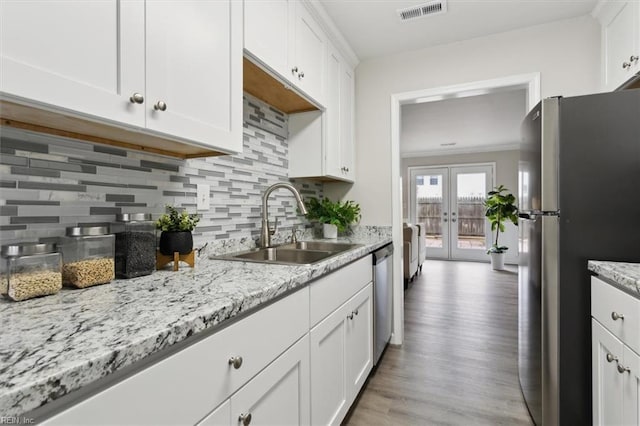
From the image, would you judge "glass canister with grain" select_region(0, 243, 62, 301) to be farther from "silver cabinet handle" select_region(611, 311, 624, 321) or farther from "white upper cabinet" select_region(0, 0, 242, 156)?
"silver cabinet handle" select_region(611, 311, 624, 321)

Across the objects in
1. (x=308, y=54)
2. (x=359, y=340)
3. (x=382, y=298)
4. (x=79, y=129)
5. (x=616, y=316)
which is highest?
(x=308, y=54)

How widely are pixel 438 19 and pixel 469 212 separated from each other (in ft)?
18.1

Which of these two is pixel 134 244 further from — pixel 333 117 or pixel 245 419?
pixel 333 117

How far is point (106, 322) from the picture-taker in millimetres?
625

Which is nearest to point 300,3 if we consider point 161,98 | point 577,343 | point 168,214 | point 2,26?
point 161,98

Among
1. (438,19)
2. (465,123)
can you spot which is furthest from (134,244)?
(465,123)

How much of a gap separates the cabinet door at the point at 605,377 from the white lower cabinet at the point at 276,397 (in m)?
1.09

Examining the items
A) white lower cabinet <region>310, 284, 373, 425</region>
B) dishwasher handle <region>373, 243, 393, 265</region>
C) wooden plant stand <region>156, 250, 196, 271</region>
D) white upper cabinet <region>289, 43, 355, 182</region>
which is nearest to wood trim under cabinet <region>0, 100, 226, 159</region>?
wooden plant stand <region>156, 250, 196, 271</region>

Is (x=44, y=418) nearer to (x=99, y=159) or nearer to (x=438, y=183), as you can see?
(x=99, y=159)

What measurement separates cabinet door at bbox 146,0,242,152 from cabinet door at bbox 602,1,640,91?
2.01 metres

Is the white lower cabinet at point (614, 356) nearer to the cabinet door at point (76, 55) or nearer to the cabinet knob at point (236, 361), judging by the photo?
the cabinet knob at point (236, 361)

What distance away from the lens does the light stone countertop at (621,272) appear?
1021mm

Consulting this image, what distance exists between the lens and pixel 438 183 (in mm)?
7223

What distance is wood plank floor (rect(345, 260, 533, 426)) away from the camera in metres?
1.73
